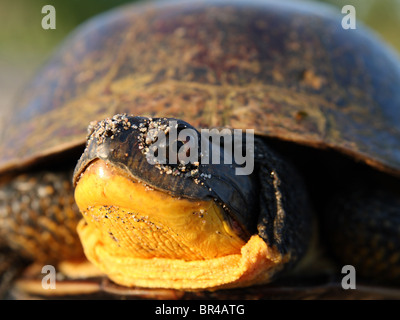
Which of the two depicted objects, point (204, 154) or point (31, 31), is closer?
point (204, 154)

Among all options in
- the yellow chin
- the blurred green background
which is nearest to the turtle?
the yellow chin

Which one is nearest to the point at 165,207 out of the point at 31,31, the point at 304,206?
the point at 304,206

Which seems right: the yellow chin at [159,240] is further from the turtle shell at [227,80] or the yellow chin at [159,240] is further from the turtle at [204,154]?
the turtle shell at [227,80]

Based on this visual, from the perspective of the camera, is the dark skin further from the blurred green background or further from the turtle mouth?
the blurred green background

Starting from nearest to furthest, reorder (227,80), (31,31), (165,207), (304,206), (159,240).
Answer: (165,207) → (159,240) → (304,206) → (227,80) → (31,31)

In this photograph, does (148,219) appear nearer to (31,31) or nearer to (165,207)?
(165,207)

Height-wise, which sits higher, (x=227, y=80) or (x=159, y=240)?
(x=227, y=80)

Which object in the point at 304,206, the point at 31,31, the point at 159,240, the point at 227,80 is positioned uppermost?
the point at 31,31
